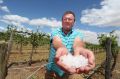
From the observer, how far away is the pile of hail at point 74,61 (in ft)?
5.01

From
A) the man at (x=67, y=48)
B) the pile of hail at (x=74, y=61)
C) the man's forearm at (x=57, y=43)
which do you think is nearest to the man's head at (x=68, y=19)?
the man at (x=67, y=48)

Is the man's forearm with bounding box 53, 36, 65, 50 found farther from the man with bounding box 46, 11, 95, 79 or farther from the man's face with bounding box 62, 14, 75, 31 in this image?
the man's face with bounding box 62, 14, 75, 31

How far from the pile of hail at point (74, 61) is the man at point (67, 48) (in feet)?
0.07

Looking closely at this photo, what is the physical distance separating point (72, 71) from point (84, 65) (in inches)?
4.2

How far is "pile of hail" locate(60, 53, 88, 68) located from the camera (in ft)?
5.01

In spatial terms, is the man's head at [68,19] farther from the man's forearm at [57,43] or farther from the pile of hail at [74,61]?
the pile of hail at [74,61]

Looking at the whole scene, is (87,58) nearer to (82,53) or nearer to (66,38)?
(82,53)

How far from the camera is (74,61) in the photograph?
61.8 inches

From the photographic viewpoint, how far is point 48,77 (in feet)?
8.46

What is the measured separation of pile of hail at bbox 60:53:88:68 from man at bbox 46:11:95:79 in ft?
0.07

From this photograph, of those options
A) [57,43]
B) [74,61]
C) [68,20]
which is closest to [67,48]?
[68,20]

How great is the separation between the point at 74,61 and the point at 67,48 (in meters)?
0.64

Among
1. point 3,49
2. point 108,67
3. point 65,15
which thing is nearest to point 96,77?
point 108,67

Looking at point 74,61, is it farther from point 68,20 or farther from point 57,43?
point 68,20
